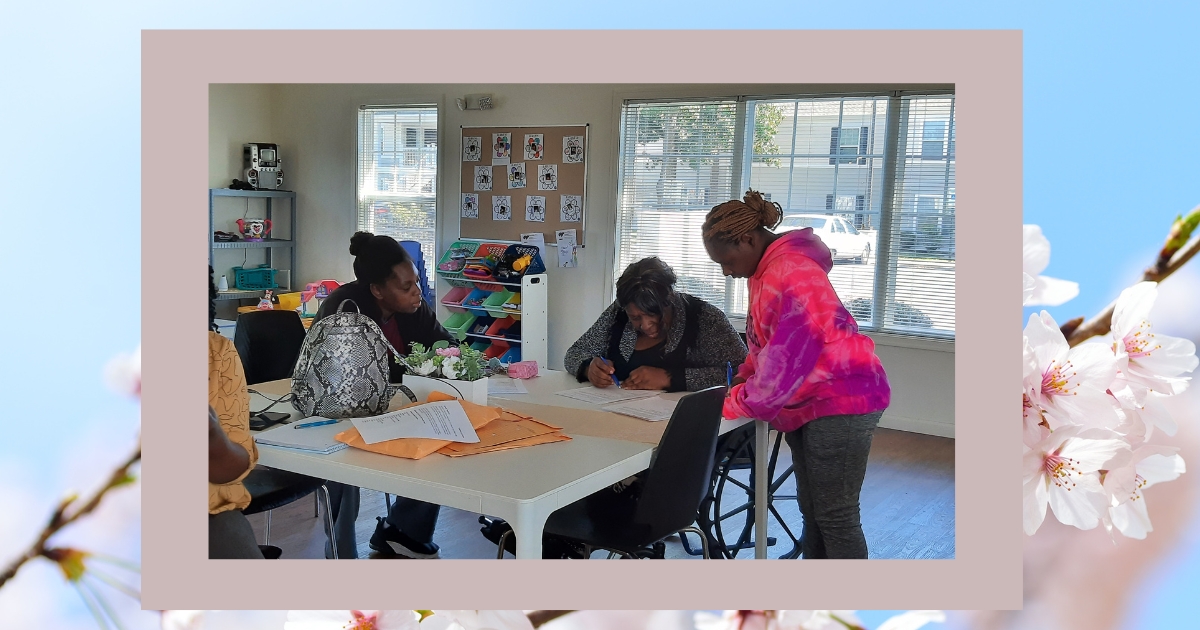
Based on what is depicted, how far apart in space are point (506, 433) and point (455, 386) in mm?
128

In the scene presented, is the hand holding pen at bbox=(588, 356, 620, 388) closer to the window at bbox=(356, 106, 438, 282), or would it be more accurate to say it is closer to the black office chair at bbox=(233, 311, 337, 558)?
the window at bbox=(356, 106, 438, 282)

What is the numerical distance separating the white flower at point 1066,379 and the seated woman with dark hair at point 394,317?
889mm

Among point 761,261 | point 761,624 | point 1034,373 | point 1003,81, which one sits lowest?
point 761,624

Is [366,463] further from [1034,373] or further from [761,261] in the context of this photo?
[1034,373]

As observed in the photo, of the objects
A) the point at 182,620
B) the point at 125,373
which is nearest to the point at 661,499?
the point at 182,620

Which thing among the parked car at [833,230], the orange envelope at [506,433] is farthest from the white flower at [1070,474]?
the orange envelope at [506,433]

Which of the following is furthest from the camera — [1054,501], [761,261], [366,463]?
[366,463]

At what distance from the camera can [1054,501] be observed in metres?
1.19

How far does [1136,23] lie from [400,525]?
134cm

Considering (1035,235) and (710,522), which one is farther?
(710,522)

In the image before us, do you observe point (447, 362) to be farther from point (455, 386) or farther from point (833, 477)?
point (833, 477)

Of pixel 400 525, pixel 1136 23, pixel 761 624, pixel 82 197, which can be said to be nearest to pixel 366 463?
pixel 400 525

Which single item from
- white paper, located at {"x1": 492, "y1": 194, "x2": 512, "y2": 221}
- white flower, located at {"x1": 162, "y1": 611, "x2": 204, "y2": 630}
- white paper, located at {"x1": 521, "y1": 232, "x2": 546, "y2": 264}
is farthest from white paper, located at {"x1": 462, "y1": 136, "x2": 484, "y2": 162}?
white flower, located at {"x1": 162, "y1": 611, "x2": 204, "y2": 630}

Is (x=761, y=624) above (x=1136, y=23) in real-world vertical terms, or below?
below
